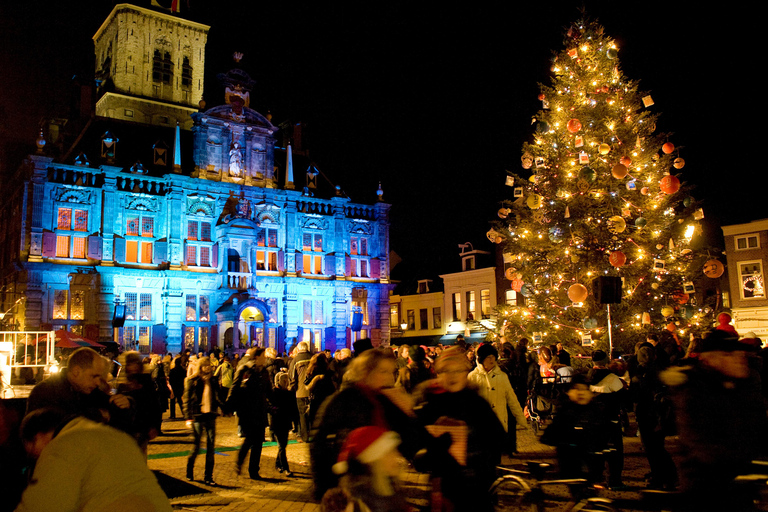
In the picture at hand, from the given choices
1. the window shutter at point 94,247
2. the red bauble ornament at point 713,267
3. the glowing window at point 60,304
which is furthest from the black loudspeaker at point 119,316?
the red bauble ornament at point 713,267

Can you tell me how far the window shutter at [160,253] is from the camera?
34156mm

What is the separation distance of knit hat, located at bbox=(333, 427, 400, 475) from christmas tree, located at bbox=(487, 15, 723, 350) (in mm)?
12869

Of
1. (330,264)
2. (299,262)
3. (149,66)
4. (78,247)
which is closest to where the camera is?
(78,247)

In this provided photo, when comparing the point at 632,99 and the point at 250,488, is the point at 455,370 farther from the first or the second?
the point at 632,99

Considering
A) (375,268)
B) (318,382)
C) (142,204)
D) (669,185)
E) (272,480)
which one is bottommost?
(272,480)

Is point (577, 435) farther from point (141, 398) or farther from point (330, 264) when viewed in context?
point (330, 264)

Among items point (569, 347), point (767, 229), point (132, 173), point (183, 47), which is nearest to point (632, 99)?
point (569, 347)

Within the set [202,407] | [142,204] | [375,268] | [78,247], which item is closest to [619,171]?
[202,407]

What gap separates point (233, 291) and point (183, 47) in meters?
24.1

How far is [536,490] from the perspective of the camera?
520 centimetres

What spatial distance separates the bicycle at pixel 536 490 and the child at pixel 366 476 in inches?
65.1

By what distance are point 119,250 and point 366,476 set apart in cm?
3312

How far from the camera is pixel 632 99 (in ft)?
53.1

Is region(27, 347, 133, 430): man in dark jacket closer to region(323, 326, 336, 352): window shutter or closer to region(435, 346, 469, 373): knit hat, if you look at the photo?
region(435, 346, 469, 373): knit hat
